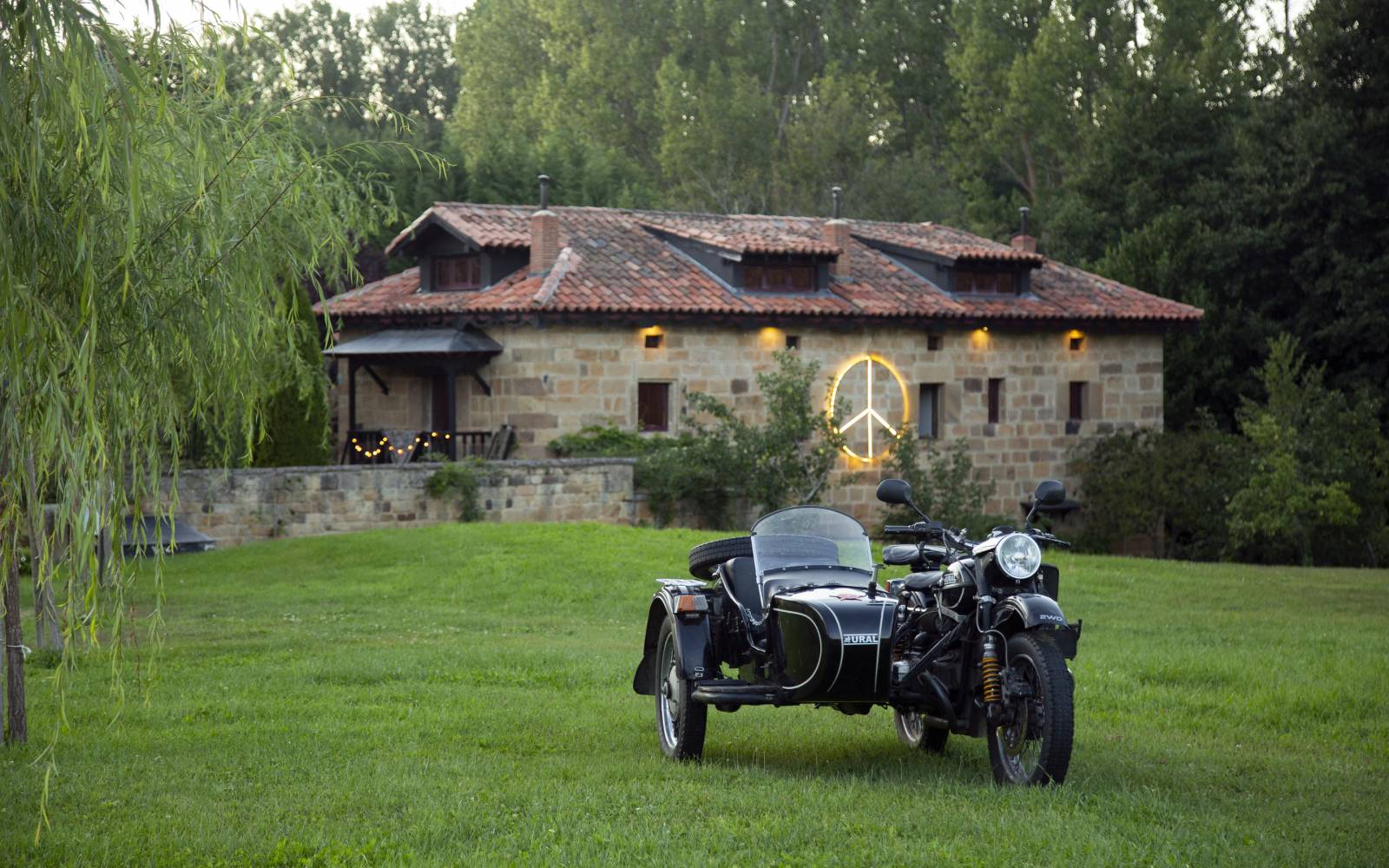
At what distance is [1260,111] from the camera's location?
3647cm

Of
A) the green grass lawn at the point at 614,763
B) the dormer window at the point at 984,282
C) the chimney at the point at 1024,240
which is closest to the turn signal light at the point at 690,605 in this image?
the green grass lawn at the point at 614,763

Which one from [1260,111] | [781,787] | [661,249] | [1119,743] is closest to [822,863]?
[781,787]

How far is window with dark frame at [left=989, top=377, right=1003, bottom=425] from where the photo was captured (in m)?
31.3

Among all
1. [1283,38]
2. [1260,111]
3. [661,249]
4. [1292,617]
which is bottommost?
[1292,617]

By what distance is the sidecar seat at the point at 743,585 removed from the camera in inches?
325

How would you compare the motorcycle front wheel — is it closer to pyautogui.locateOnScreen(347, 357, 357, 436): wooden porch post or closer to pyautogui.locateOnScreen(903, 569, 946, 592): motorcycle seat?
pyautogui.locateOnScreen(903, 569, 946, 592): motorcycle seat

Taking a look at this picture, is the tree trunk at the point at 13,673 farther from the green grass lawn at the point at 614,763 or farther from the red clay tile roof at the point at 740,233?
the red clay tile roof at the point at 740,233

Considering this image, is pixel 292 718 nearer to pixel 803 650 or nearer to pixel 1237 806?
pixel 803 650

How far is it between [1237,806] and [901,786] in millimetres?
1460

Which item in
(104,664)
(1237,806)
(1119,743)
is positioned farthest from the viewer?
(104,664)

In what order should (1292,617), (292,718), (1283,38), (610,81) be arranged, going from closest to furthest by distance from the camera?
(292,718) → (1292,617) → (1283,38) → (610,81)

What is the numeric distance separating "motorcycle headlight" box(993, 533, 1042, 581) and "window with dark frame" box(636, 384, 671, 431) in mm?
20340

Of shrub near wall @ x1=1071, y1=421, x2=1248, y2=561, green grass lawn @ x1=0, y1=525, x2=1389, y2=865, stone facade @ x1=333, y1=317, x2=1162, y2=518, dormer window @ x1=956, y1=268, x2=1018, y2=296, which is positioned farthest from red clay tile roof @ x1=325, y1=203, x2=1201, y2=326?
green grass lawn @ x1=0, y1=525, x2=1389, y2=865

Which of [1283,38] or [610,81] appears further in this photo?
[610,81]
